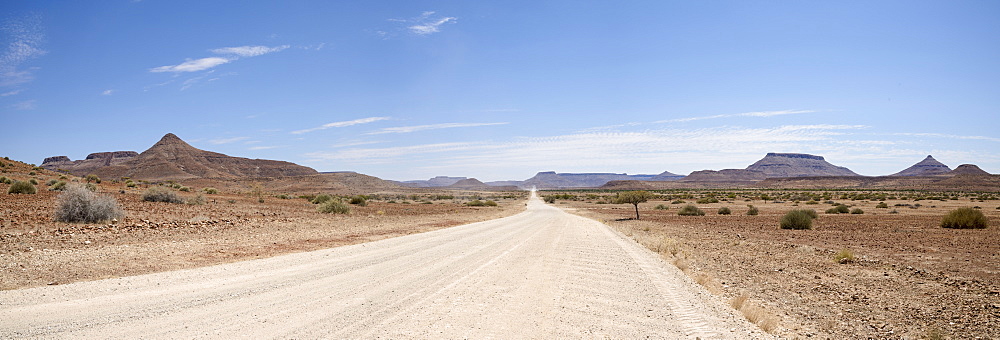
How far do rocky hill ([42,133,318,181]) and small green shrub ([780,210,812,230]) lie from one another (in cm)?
12875

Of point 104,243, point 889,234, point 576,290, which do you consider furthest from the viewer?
point 889,234

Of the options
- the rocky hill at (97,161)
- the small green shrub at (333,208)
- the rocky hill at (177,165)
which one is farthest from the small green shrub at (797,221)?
the rocky hill at (97,161)

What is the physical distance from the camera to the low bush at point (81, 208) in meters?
17.5

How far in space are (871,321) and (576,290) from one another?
473cm

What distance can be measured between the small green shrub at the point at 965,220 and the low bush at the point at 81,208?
122 ft

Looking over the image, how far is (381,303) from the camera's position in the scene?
7.99m

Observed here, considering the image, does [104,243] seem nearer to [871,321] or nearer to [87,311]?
[87,311]

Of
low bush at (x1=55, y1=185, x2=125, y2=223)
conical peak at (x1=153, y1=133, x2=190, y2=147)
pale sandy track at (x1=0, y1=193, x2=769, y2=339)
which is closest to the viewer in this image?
pale sandy track at (x1=0, y1=193, x2=769, y2=339)

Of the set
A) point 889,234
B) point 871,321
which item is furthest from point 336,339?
point 889,234

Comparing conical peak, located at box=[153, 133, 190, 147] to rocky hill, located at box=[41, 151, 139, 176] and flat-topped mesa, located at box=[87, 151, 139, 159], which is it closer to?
rocky hill, located at box=[41, 151, 139, 176]

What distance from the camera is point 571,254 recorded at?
595 inches

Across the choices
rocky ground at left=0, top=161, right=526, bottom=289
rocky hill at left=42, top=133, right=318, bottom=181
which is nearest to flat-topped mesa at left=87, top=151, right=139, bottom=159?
rocky hill at left=42, top=133, right=318, bottom=181

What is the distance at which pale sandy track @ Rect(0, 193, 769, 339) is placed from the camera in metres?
6.45

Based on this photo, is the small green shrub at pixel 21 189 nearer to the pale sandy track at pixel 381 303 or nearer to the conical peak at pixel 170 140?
the pale sandy track at pixel 381 303
